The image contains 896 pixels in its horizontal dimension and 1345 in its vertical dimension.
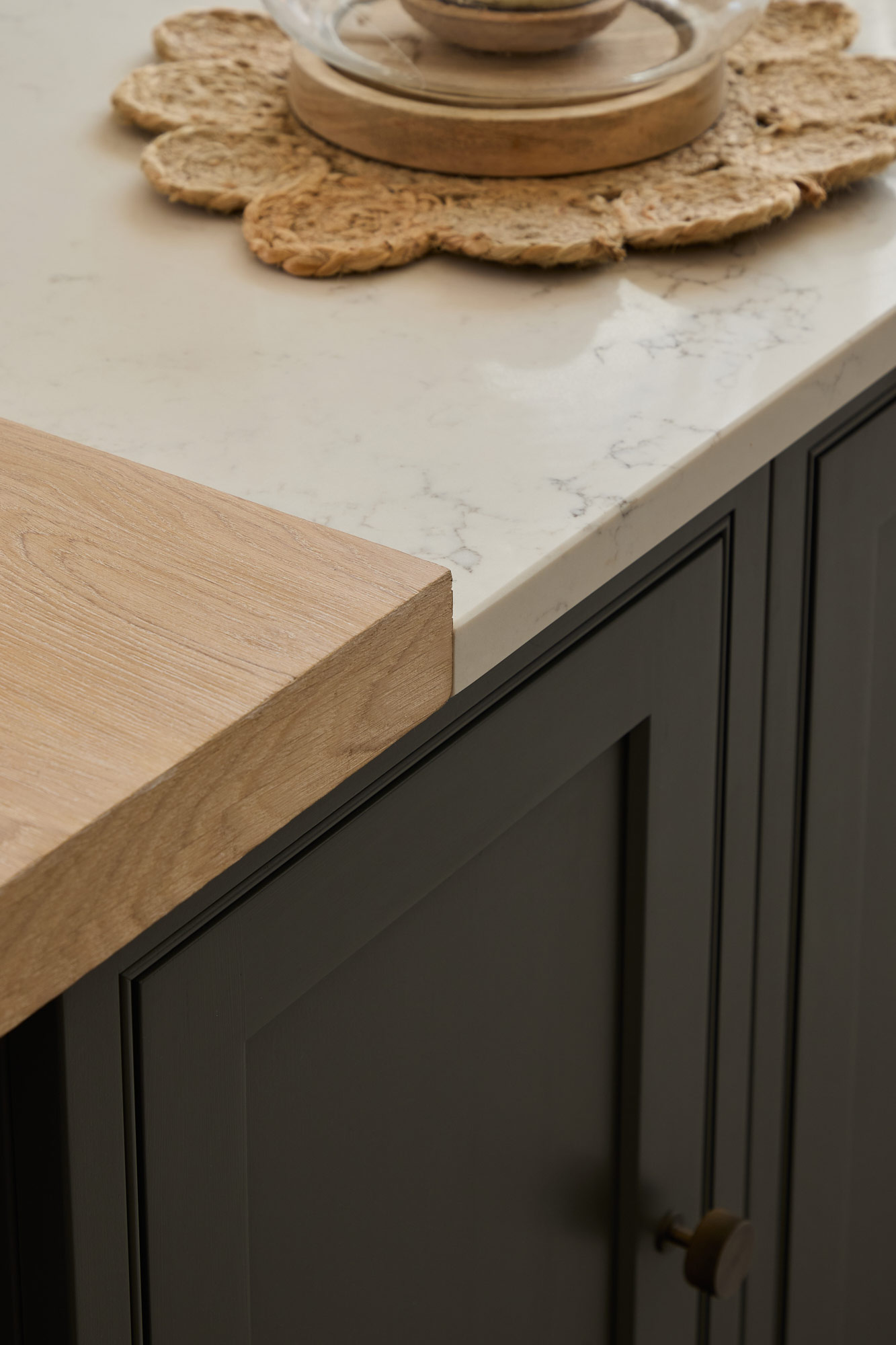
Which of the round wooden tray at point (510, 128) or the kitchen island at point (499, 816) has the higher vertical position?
the round wooden tray at point (510, 128)

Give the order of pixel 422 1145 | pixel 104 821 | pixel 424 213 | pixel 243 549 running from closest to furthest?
pixel 104 821
pixel 243 549
pixel 422 1145
pixel 424 213

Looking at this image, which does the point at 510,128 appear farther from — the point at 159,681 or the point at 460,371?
the point at 159,681

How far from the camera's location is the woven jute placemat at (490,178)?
666mm

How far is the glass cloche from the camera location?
0.72 meters

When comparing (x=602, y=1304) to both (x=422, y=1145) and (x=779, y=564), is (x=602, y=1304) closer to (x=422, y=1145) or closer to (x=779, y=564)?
(x=422, y=1145)

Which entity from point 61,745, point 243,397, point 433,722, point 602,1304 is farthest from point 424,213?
point 602,1304

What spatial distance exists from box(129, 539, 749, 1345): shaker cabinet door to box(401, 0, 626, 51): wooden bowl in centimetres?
31

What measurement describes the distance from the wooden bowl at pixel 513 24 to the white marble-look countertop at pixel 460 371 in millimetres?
144

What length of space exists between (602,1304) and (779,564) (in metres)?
0.37

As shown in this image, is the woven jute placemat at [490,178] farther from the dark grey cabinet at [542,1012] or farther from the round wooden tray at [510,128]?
the dark grey cabinet at [542,1012]

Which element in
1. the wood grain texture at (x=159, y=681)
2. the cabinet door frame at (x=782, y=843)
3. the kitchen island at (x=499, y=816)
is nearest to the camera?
the wood grain texture at (x=159, y=681)

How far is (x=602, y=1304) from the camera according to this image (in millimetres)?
713

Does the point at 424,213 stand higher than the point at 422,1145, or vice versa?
the point at 424,213

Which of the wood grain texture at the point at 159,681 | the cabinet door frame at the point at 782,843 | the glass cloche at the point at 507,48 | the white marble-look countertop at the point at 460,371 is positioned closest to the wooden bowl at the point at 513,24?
the glass cloche at the point at 507,48
